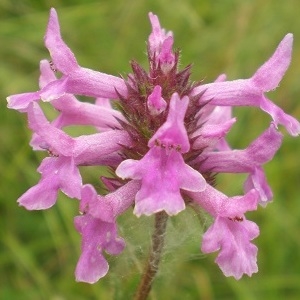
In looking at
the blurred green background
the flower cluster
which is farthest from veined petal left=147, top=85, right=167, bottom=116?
the blurred green background

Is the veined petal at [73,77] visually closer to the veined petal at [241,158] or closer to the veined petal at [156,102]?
the veined petal at [156,102]

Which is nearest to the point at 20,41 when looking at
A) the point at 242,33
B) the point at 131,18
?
the point at 131,18

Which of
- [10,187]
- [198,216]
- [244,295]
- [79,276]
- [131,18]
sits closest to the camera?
[79,276]

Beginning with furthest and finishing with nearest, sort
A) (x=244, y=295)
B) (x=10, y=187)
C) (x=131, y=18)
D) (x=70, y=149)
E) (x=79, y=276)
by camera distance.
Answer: (x=131, y=18) → (x=10, y=187) → (x=244, y=295) → (x=70, y=149) → (x=79, y=276)

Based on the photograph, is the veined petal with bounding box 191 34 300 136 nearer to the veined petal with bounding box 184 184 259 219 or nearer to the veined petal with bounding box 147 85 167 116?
the veined petal with bounding box 147 85 167 116

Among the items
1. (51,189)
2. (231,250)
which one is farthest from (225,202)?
(51,189)

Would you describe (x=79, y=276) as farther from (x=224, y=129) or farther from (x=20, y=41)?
(x=20, y=41)

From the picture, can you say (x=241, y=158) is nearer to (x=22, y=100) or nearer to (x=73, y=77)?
(x=73, y=77)
